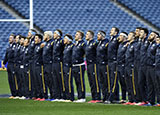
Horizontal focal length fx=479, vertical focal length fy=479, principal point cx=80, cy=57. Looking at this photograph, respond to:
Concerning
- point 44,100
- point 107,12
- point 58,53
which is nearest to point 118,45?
point 58,53

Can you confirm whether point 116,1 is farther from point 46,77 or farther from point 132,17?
point 46,77

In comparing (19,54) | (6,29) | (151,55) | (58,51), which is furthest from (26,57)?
(6,29)

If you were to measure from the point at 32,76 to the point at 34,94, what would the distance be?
19.6 inches

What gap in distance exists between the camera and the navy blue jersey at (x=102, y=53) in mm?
11859

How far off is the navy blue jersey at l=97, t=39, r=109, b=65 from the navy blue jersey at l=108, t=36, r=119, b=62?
0.55 ft

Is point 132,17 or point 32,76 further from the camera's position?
point 132,17

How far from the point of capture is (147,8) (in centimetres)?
3023

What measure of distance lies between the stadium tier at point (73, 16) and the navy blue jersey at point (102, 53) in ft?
47.1

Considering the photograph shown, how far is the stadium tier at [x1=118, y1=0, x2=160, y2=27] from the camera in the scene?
97.1ft

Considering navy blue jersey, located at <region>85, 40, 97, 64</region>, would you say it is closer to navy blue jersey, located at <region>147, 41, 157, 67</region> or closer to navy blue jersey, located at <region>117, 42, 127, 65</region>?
navy blue jersey, located at <region>117, 42, 127, 65</region>

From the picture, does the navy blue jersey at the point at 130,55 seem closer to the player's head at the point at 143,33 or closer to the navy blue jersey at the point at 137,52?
the navy blue jersey at the point at 137,52

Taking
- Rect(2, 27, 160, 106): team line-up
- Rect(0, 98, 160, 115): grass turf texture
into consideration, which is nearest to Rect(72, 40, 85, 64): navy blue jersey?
Rect(2, 27, 160, 106): team line-up

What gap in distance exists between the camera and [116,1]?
30.8 meters

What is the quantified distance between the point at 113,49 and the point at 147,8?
1908 cm
